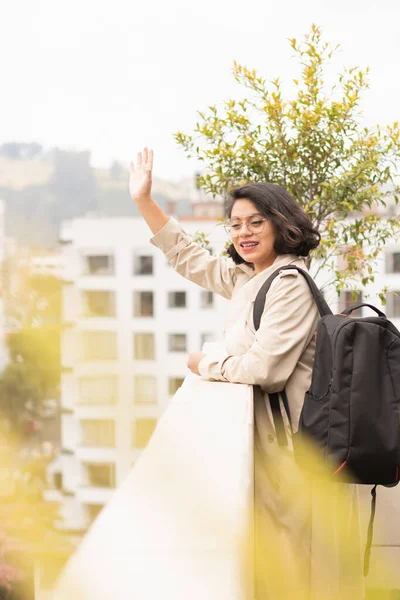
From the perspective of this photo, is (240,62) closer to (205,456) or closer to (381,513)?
(381,513)

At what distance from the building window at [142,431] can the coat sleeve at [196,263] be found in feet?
6.60

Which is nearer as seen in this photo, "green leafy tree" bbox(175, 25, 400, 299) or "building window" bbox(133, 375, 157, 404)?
"building window" bbox(133, 375, 157, 404)

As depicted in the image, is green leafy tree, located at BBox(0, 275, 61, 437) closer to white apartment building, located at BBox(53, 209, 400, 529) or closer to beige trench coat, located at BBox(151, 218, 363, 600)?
white apartment building, located at BBox(53, 209, 400, 529)

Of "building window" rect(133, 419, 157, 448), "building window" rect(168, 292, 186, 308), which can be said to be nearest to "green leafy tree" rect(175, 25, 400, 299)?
"building window" rect(168, 292, 186, 308)

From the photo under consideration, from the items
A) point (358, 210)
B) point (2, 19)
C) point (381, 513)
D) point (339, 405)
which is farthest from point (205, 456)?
point (358, 210)

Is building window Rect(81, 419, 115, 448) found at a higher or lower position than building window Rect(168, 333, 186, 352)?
lower

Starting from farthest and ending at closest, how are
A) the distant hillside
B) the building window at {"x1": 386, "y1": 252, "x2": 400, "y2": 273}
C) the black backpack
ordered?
the building window at {"x1": 386, "y1": 252, "x2": 400, "y2": 273} → the black backpack → the distant hillside

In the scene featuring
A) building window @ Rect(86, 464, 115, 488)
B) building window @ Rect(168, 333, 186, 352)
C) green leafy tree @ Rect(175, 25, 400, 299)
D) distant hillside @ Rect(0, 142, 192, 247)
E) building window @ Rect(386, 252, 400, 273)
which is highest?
green leafy tree @ Rect(175, 25, 400, 299)

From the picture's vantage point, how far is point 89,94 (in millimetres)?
274

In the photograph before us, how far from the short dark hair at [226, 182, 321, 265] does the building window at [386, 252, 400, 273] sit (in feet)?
7.85

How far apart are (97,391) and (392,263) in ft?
Result: 18.7

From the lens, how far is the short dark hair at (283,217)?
193cm

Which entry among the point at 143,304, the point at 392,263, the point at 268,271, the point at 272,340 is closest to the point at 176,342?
the point at 143,304

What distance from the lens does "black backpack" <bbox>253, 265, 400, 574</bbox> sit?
1544 millimetres
